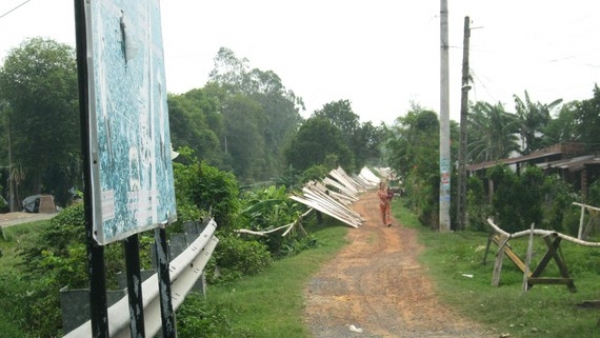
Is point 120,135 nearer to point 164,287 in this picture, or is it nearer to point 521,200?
point 164,287

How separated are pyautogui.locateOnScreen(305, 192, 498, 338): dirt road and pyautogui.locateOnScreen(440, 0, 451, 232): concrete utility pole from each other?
418 cm

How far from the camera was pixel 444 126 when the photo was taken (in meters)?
20.6

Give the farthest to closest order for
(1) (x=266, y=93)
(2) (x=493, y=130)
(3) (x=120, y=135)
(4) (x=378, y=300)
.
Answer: (1) (x=266, y=93), (2) (x=493, y=130), (4) (x=378, y=300), (3) (x=120, y=135)

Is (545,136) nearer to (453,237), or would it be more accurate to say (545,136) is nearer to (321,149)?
(321,149)

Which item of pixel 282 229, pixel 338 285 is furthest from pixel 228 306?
pixel 282 229

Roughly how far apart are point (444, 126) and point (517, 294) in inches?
473

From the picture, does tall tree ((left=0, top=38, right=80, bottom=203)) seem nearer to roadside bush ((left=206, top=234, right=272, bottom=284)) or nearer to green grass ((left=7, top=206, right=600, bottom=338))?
green grass ((left=7, top=206, right=600, bottom=338))

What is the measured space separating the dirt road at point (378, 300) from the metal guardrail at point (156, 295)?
1.78m

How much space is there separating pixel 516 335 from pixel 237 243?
5967mm

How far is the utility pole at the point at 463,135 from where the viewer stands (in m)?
20.5

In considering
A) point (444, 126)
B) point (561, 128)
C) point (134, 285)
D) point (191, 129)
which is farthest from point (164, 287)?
point (191, 129)

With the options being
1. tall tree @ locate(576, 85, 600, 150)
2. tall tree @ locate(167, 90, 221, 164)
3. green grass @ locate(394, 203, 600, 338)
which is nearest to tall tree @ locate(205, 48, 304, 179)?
tall tree @ locate(167, 90, 221, 164)

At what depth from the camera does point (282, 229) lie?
720 inches

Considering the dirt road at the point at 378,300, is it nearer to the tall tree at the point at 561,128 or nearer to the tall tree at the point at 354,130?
the tall tree at the point at 561,128
